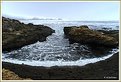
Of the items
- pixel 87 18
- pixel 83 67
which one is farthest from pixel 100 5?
pixel 83 67

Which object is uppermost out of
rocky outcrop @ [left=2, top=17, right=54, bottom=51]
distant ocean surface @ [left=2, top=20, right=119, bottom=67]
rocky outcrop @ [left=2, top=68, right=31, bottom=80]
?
rocky outcrop @ [left=2, top=17, right=54, bottom=51]

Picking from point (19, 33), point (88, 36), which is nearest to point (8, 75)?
point (19, 33)

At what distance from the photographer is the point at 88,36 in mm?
7457

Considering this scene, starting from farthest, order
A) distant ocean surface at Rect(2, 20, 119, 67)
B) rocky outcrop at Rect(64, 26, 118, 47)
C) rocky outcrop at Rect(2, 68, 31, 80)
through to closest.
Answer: rocky outcrop at Rect(64, 26, 118, 47), distant ocean surface at Rect(2, 20, 119, 67), rocky outcrop at Rect(2, 68, 31, 80)

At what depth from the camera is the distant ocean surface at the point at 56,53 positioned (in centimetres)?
642

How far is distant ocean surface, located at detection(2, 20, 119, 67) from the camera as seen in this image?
21.1ft

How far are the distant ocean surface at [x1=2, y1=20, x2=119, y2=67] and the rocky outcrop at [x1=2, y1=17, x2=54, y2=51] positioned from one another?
13cm

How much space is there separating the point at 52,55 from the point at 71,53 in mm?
446

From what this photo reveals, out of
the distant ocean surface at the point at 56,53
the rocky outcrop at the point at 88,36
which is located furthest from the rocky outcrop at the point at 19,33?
the rocky outcrop at the point at 88,36

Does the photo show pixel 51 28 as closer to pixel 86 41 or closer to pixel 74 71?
pixel 86 41

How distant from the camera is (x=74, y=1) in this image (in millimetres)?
6199

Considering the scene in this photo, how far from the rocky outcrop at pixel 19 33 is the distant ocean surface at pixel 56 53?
13 cm

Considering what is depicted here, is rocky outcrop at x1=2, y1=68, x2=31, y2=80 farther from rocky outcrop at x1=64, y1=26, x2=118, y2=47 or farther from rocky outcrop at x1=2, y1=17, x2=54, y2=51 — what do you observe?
rocky outcrop at x1=64, y1=26, x2=118, y2=47

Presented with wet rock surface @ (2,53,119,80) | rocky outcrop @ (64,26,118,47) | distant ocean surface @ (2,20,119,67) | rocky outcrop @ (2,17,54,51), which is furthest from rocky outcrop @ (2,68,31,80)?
rocky outcrop @ (64,26,118,47)
